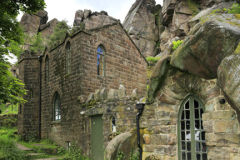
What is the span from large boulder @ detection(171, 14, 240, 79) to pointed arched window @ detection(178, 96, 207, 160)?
40.6 inches

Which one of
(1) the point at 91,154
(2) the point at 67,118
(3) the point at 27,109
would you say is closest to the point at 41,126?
(3) the point at 27,109

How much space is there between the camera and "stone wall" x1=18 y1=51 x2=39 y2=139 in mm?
15425

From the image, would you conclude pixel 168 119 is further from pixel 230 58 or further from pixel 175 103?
pixel 230 58

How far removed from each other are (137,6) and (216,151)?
29.8m

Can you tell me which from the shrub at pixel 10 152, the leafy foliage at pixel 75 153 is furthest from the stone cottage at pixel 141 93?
the shrub at pixel 10 152

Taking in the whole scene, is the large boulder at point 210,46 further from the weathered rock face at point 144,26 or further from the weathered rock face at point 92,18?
the weathered rock face at point 92,18

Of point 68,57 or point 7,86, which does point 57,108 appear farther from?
point 7,86

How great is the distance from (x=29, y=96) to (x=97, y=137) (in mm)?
8337

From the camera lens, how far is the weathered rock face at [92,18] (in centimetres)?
3103

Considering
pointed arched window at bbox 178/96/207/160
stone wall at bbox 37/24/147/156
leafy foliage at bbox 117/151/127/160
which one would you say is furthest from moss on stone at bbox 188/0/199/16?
leafy foliage at bbox 117/151/127/160

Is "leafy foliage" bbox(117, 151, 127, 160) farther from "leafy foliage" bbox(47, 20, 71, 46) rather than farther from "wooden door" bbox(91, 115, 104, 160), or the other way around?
"leafy foliage" bbox(47, 20, 71, 46)

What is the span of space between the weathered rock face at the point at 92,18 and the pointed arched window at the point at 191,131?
26.3 m

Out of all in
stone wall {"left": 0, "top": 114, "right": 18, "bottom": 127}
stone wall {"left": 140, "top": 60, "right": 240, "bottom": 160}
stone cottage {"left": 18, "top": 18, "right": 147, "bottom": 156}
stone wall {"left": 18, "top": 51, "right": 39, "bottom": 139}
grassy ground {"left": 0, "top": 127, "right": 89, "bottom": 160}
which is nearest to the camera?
stone wall {"left": 140, "top": 60, "right": 240, "bottom": 160}

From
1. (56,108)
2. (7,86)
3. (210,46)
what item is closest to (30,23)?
(56,108)
